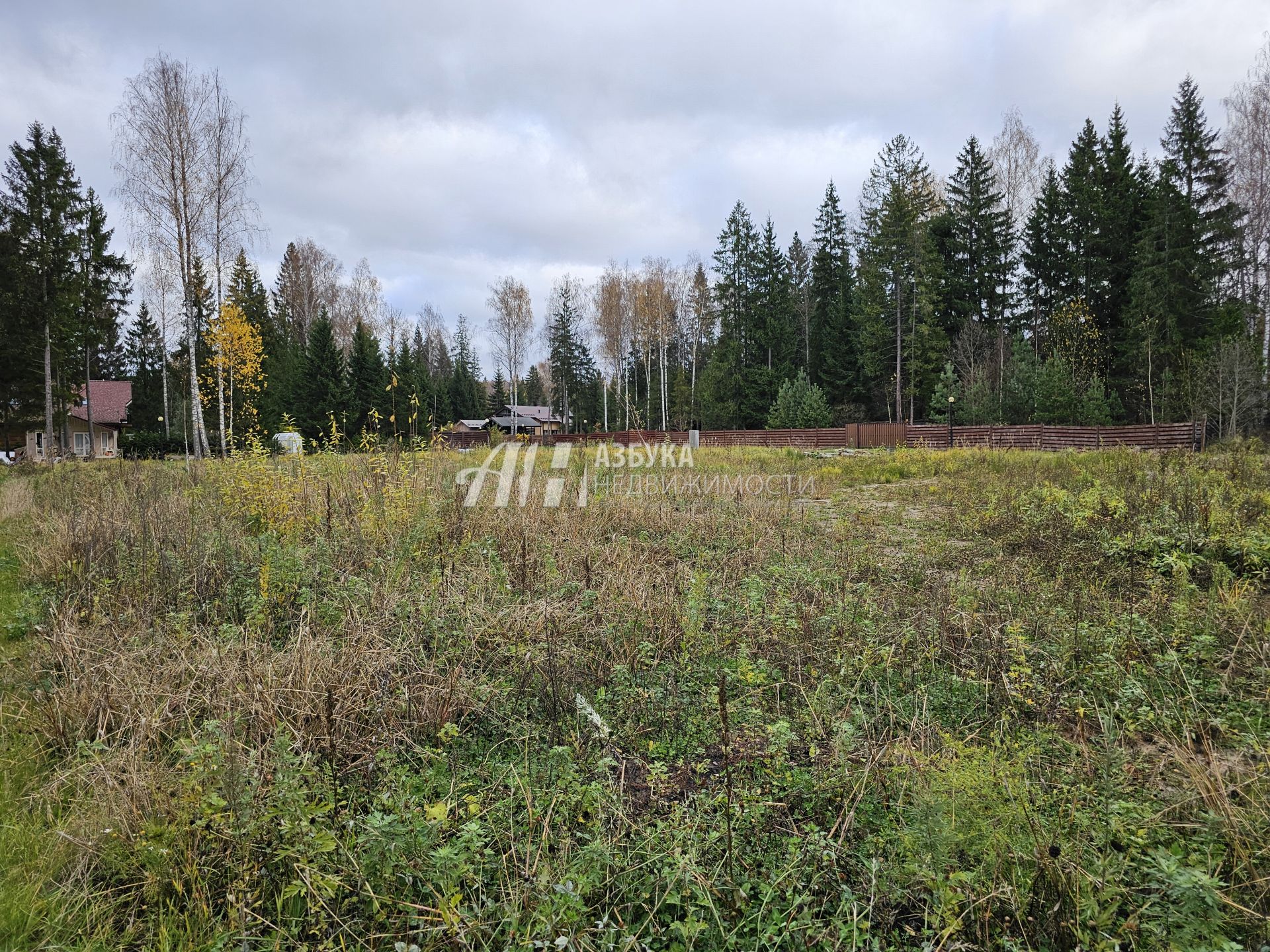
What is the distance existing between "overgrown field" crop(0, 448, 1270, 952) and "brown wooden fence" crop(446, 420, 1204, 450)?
694cm

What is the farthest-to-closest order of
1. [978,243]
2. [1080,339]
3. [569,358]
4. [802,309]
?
[569,358] → [802,309] → [978,243] → [1080,339]

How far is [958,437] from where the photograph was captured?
22.6m

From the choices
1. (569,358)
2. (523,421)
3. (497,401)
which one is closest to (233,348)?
(523,421)

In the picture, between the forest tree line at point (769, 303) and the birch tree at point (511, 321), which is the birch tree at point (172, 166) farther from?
the birch tree at point (511, 321)

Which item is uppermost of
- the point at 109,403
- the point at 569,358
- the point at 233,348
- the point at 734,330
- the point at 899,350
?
the point at 734,330

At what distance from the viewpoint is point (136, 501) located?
18.2 ft

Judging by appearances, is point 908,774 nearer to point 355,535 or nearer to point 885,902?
point 885,902

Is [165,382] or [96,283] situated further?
[165,382]

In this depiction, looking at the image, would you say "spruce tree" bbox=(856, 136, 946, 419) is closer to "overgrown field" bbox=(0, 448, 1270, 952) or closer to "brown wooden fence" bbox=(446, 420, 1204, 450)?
"brown wooden fence" bbox=(446, 420, 1204, 450)

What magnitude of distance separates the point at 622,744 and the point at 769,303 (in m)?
37.5

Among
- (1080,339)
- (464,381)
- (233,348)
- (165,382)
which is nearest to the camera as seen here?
(233,348)

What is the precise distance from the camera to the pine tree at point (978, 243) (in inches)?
1174

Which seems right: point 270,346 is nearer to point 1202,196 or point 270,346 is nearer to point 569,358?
point 569,358

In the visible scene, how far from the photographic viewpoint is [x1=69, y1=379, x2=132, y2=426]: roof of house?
32938mm
